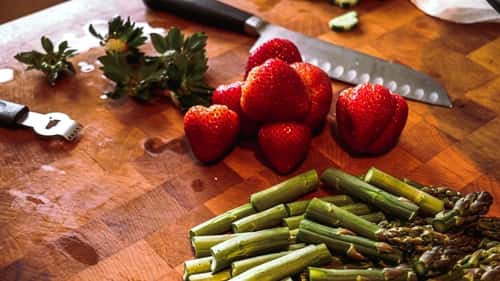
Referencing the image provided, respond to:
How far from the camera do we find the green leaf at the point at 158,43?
1.65 m

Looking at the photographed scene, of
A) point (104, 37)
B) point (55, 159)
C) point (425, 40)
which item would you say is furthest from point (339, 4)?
point (55, 159)

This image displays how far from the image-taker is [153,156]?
1521 millimetres

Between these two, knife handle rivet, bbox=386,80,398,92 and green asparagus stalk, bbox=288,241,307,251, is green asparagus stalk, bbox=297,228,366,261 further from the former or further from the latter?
knife handle rivet, bbox=386,80,398,92

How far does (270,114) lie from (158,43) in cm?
37

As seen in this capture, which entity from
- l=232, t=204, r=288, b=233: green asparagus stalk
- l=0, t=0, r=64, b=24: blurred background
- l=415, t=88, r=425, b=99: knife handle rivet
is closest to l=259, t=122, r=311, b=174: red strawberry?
l=232, t=204, r=288, b=233: green asparagus stalk

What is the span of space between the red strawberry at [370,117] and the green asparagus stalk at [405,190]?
8 cm

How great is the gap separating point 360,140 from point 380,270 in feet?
1.05

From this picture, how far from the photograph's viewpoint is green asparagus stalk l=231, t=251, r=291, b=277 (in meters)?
1.25

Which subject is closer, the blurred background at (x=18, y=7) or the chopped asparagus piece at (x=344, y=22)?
the chopped asparagus piece at (x=344, y=22)

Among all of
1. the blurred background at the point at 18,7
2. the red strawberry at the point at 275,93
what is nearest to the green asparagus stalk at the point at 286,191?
the red strawberry at the point at 275,93

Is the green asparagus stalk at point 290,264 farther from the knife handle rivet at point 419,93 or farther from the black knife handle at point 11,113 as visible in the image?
the black knife handle at point 11,113

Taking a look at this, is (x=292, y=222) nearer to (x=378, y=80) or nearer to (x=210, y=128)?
(x=210, y=128)

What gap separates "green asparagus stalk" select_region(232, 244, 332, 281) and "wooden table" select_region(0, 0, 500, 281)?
0.15m

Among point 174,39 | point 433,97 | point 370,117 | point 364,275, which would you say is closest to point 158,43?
point 174,39
